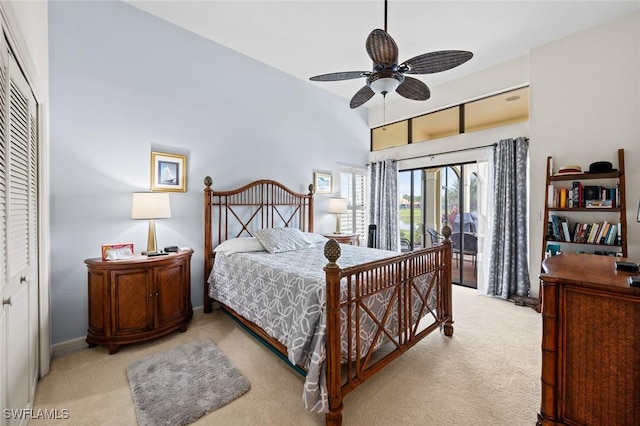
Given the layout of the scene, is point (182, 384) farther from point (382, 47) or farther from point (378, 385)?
point (382, 47)

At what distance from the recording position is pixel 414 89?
2.38 m

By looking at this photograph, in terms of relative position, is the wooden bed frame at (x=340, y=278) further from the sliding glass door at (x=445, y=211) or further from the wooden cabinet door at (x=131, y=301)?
the sliding glass door at (x=445, y=211)

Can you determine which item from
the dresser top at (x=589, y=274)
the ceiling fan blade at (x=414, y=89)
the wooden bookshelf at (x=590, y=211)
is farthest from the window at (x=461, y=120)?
the dresser top at (x=589, y=274)

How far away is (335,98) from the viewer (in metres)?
4.93

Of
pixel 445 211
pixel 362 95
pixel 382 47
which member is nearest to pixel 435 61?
pixel 382 47

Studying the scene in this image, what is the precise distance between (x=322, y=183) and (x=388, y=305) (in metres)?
2.98

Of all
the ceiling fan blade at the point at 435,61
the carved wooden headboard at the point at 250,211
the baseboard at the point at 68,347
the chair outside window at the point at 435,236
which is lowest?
the baseboard at the point at 68,347

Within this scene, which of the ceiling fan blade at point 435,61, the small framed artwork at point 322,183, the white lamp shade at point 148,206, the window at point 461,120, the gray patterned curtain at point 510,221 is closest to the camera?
the ceiling fan blade at point 435,61

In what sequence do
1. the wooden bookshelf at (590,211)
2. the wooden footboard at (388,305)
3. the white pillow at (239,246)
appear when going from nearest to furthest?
the wooden footboard at (388,305) → the wooden bookshelf at (590,211) → the white pillow at (239,246)

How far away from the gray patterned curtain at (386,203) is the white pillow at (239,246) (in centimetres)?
275

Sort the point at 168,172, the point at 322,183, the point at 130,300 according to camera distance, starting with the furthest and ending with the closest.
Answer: the point at 322,183, the point at 168,172, the point at 130,300

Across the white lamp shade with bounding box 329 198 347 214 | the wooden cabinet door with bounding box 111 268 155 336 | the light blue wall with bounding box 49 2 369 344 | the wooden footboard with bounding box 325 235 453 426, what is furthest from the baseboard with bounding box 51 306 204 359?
the white lamp shade with bounding box 329 198 347 214

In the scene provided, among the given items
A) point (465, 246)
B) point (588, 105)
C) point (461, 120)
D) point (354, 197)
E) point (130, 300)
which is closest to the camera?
point (130, 300)

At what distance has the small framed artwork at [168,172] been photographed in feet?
9.55
